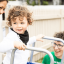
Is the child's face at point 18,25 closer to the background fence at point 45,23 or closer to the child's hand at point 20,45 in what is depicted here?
the child's hand at point 20,45

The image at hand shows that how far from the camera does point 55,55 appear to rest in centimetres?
264

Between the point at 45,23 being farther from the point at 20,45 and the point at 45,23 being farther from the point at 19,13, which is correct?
the point at 20,45

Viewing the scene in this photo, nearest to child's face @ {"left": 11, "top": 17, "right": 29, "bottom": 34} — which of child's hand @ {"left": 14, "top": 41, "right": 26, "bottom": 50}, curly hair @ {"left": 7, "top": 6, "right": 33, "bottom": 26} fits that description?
curly hair @ {"left": 7, "top": 6, "right": 33, "bottom": 26}

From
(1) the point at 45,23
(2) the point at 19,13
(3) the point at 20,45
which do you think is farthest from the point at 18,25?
(1) the point at 45,23

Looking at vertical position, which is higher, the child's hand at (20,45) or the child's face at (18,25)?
the child's face at (18,25)

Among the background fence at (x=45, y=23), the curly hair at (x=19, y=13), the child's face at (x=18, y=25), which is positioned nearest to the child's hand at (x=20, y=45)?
the child's face at (x=18, y=25)

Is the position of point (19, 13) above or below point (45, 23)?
above

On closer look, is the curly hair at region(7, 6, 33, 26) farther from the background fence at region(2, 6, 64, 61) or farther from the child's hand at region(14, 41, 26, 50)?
the background fence at region(2, 6, 64, 61)

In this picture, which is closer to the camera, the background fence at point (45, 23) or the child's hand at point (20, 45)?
the child's hand at point (20, 45)

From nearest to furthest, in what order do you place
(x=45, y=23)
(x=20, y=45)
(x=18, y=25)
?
(x=20, y=45), (x=18, y=25), (x=45, y=23)

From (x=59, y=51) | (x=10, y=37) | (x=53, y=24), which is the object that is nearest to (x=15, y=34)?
(x=10, y=37)

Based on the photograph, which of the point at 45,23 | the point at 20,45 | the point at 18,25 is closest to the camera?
the point at 20,45

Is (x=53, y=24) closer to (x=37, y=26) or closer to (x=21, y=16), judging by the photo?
(x=37, y=26)

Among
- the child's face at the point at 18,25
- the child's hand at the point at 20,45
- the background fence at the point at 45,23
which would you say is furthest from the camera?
the background fence at the point at 45,23
